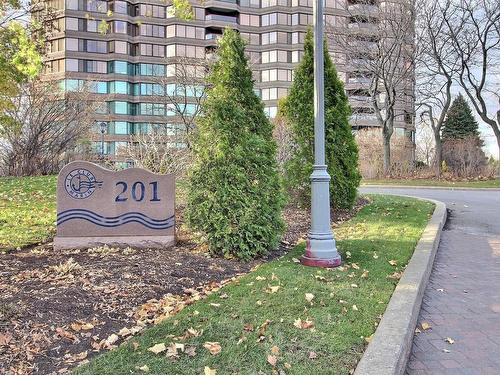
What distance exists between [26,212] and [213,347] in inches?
297

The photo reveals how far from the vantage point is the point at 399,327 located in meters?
3.84

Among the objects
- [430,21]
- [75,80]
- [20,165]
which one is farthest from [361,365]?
[75,80]

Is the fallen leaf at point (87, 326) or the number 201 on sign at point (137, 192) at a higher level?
the number 201 on sign at point (137, 192)

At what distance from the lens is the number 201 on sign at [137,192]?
670cm

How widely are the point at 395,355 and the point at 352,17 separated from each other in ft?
105

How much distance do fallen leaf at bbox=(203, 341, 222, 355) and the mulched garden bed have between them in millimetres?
642

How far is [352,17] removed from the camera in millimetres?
31938

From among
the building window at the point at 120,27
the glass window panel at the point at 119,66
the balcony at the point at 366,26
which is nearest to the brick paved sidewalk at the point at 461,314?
the balcony at the point at 366,26

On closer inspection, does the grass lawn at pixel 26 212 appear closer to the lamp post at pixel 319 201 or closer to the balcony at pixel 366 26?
the lamp post at pixel 319 201

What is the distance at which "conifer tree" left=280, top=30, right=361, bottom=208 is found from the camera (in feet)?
35.7

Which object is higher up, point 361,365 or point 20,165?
point 20,165

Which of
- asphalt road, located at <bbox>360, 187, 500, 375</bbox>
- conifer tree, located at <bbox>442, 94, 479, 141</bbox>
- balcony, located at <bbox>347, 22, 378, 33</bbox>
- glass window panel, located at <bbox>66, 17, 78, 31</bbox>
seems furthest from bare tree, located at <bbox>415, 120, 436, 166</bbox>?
glass window panel, located at <bbox>66, 17, 78, 31</bbox>

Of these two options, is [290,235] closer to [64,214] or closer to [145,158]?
[64,214]

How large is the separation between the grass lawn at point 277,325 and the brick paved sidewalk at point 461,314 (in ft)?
1.47
